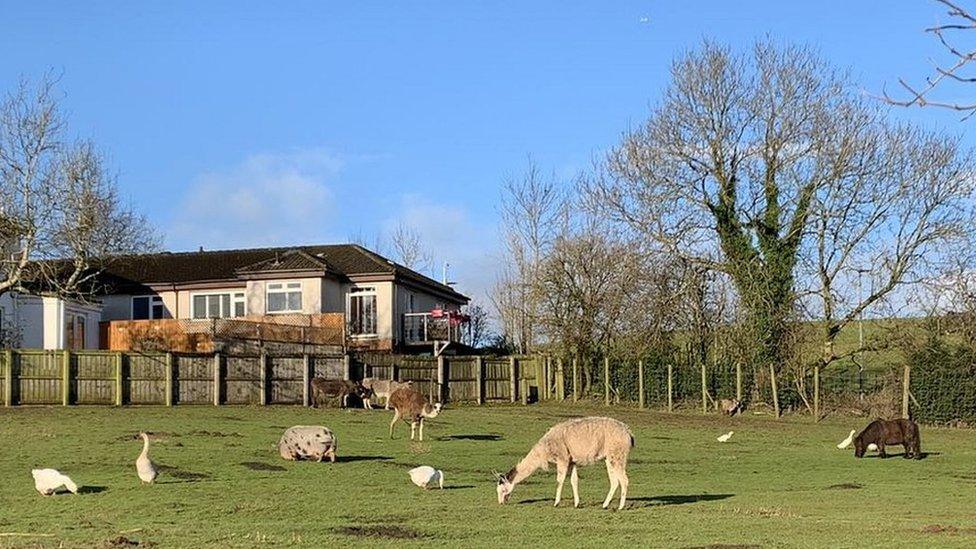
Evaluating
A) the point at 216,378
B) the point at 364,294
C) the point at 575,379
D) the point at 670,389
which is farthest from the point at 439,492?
the point at 364,294

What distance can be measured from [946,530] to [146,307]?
53938 millimetres

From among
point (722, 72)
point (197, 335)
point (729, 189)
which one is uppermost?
point (722, 72)

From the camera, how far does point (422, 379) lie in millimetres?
50781

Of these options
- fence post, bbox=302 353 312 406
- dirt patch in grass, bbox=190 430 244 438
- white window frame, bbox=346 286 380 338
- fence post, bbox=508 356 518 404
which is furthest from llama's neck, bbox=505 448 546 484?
white window frame, bbox=346 286 380 338

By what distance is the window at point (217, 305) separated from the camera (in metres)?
63.1

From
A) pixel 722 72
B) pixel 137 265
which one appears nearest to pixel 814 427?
pixel 722 72

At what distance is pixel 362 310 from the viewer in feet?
206

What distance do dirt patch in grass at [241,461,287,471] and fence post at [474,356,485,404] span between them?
26860 mm

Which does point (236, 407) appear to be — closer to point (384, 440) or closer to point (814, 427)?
point (384, 440)

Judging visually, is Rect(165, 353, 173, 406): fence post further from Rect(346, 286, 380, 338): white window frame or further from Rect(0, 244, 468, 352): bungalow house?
Rect(346, 286, 380, 338): white window frame

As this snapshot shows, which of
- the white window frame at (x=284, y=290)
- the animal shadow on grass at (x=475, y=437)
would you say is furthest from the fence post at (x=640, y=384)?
the white window frame at (x=284, y=290)

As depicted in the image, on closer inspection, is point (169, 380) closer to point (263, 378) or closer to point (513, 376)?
point (263, 378)

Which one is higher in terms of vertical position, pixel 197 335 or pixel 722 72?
pixel 722 72

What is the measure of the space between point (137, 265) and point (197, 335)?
52.1 ft
